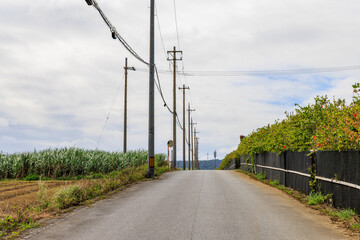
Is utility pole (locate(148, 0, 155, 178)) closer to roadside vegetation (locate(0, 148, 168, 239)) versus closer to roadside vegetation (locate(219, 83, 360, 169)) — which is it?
roadside vegetation (locate(0, 148, 168, 239))

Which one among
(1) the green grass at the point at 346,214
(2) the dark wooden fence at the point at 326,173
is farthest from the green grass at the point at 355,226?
(2) the dark wooden fence at the point at 326,173

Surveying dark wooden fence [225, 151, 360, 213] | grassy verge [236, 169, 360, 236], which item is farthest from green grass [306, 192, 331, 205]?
dark wooden fence [225, 151, 360, 213]

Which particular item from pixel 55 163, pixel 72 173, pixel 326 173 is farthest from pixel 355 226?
pixel 55 163

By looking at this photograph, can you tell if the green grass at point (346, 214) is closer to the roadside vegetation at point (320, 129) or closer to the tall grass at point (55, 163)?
the roadside vegetation at point (320, 129)

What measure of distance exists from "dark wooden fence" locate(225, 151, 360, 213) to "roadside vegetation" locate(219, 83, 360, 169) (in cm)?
31

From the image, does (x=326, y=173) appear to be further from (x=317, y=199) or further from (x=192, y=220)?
(x=192, y=220)

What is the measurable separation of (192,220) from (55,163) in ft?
53.0

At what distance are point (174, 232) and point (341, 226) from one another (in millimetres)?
3909

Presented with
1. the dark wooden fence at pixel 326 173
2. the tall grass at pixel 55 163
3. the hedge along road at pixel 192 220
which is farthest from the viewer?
the tall grass at pixel 55 163

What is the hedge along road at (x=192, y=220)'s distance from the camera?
22.9 feet

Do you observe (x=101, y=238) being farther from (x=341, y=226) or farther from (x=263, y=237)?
(x=341, y=226)

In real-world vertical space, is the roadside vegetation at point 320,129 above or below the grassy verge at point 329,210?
above

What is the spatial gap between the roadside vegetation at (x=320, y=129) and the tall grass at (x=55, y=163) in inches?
406

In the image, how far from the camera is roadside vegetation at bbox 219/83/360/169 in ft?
31.7
